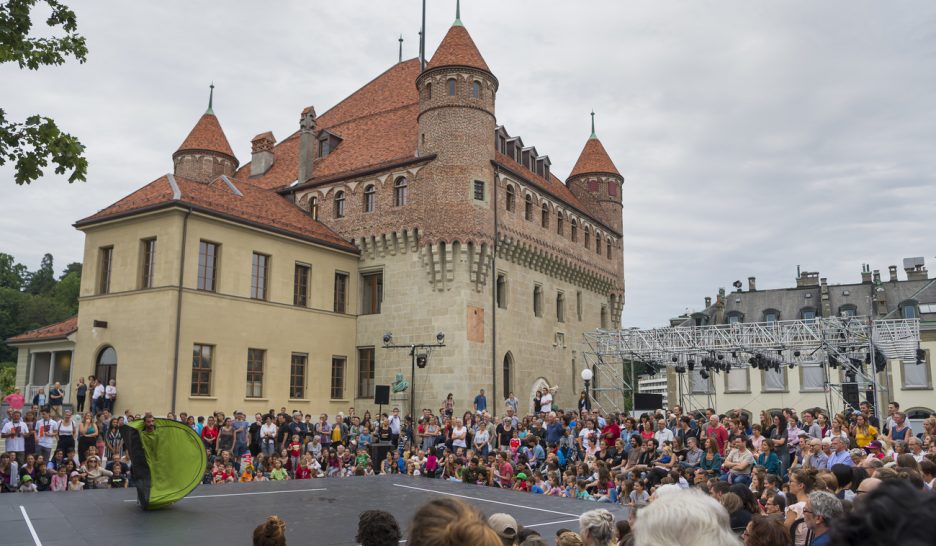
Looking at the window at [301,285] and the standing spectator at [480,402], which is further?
the window at [301,285]

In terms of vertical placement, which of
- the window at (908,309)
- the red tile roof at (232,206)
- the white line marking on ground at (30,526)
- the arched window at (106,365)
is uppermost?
the red tile roof at (232,206)

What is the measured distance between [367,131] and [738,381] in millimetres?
29943

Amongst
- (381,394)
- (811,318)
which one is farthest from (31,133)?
(811,318)

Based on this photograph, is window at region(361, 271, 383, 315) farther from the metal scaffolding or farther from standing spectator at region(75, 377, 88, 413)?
standing spectator at region(75, 377, 88, 413)

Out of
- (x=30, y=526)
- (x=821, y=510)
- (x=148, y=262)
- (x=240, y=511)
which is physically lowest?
(x=240, y=511)

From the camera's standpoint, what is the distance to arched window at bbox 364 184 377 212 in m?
34.1

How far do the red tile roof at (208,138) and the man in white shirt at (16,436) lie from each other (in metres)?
22.3

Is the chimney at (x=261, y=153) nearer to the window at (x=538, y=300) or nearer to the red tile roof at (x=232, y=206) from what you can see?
the red tile roof at (x=232, y=206)

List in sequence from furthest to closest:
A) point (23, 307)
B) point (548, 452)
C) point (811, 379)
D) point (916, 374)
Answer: point (23, 307), point (811, 379), point (916, 374), point (548, 452)

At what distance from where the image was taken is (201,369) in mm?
26812

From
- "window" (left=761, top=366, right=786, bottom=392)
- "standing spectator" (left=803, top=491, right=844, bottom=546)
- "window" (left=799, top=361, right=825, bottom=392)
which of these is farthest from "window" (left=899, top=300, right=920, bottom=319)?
"standing spectator" (left=803, top=491, right=844, bottom=546)

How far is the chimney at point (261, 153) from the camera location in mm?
39250

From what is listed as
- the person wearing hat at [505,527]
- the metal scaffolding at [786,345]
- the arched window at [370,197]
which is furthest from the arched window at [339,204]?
the person wearing hat at [505,527]

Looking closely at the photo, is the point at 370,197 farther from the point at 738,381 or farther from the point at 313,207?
the point at 738,381
